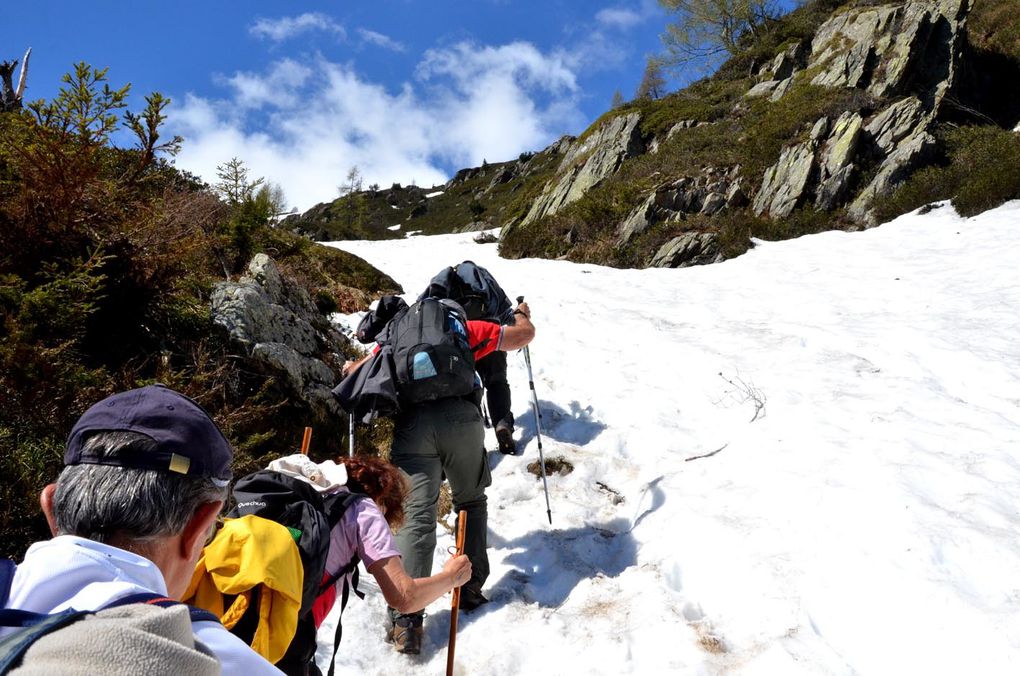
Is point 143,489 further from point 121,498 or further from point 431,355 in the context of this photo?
point 431,355

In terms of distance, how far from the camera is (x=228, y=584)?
1.97 m

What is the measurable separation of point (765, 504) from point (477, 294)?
9.70 feet

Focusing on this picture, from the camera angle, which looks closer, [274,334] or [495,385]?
[274,334]

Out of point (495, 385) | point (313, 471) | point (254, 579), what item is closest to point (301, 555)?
point (254, 579)

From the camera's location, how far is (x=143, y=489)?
1381 millimetres

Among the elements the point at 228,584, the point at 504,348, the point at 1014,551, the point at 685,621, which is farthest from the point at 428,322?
the point at 1014,551

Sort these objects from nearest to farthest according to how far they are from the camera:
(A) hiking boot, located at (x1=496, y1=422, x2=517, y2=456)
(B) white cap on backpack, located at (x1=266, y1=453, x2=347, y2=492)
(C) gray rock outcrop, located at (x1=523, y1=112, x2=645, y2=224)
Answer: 1. (B) white cap on backpack, located at (x1=266, y1=453, x2=347, y2=492)
2. (A) hiking boot, located at (x1=496, y1=422, x2=517, y2=456)
3. (C) gray rock outcrop, located at (x1=523, y1=112, x2=645, y2=224)

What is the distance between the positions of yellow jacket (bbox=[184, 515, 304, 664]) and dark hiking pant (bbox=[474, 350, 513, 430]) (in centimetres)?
419

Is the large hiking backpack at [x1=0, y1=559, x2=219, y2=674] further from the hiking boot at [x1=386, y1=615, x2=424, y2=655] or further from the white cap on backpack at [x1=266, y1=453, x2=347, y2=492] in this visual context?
the hiking boot at [x1=386, y1=615, x2=424, y2=655]

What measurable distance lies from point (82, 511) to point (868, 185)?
17946 millimetres

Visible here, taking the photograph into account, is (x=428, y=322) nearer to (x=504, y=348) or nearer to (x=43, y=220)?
(x=504, y=348)

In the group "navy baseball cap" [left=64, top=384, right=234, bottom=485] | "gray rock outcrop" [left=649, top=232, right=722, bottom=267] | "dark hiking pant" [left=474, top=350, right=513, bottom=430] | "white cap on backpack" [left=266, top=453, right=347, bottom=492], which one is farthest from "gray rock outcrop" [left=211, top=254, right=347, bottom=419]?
"gray rock outcrop" [left=649, top=232, right=722, bottom=267]

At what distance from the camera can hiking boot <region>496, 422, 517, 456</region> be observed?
6020mm

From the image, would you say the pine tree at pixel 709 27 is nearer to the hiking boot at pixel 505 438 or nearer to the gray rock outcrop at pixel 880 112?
the gray rock outcrop at pixel 880 112
